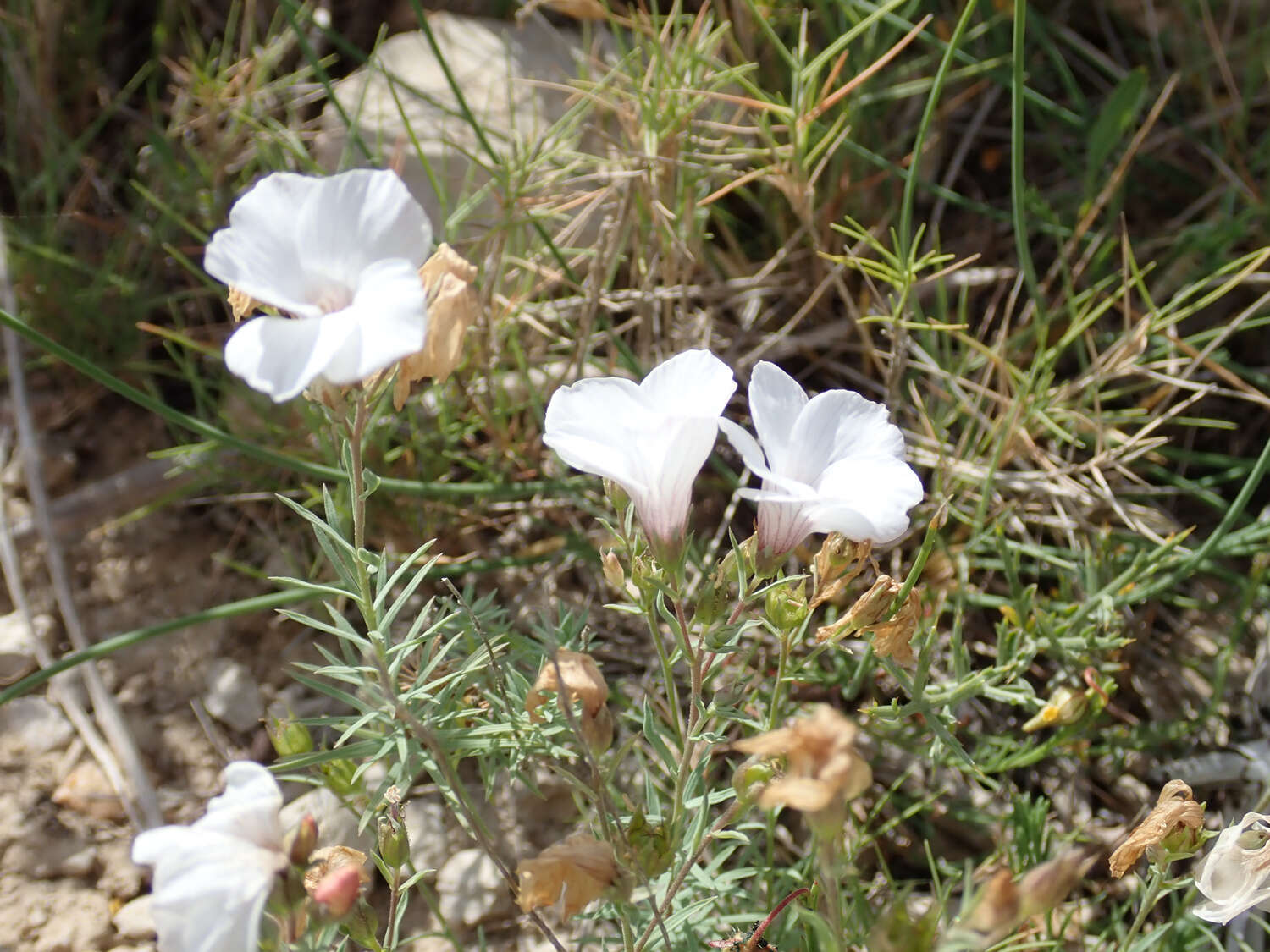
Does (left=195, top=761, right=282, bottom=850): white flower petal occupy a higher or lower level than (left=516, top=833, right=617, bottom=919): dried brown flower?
higher

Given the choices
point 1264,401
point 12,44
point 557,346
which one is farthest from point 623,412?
point 12,44

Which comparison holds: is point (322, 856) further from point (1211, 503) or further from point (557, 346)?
point (1211, 503)

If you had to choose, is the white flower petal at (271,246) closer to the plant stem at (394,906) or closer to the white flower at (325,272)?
the white flower at (325,272)

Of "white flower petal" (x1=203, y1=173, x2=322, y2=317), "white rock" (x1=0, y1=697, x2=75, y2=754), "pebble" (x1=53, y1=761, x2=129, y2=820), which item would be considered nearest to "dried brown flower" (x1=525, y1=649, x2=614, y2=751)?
"white flower petal" (x1=203, y1=173, x2=322, y2=317)

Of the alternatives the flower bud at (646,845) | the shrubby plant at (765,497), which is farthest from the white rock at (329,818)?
the flower bud at (646,845)

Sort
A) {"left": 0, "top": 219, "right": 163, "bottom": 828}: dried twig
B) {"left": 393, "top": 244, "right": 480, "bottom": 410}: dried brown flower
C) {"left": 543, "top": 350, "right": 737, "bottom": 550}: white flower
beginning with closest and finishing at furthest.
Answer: {"left": 543, "top": 350, "right": 737, "bottom": 550}: white flower < {"left": 393, "top": 244, "right": 480, "bottom": 410}: dried brown flower < {"left": 0, "top": 219, "right": 163, "bottom": 828}: dried twig

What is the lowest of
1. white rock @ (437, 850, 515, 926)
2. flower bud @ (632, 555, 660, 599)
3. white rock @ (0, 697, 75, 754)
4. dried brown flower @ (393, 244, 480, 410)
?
white rock @ (437, 850, 515, 926)

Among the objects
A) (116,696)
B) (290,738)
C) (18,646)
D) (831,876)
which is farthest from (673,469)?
(18,646)

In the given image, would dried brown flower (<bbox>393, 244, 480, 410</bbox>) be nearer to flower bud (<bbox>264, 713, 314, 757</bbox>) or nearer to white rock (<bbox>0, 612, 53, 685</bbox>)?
flower bud (<bbox>264, 713, 314, 757</bbox>)

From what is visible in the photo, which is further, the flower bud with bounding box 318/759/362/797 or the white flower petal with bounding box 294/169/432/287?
the flower bud with bounding box 318/759/362/797
